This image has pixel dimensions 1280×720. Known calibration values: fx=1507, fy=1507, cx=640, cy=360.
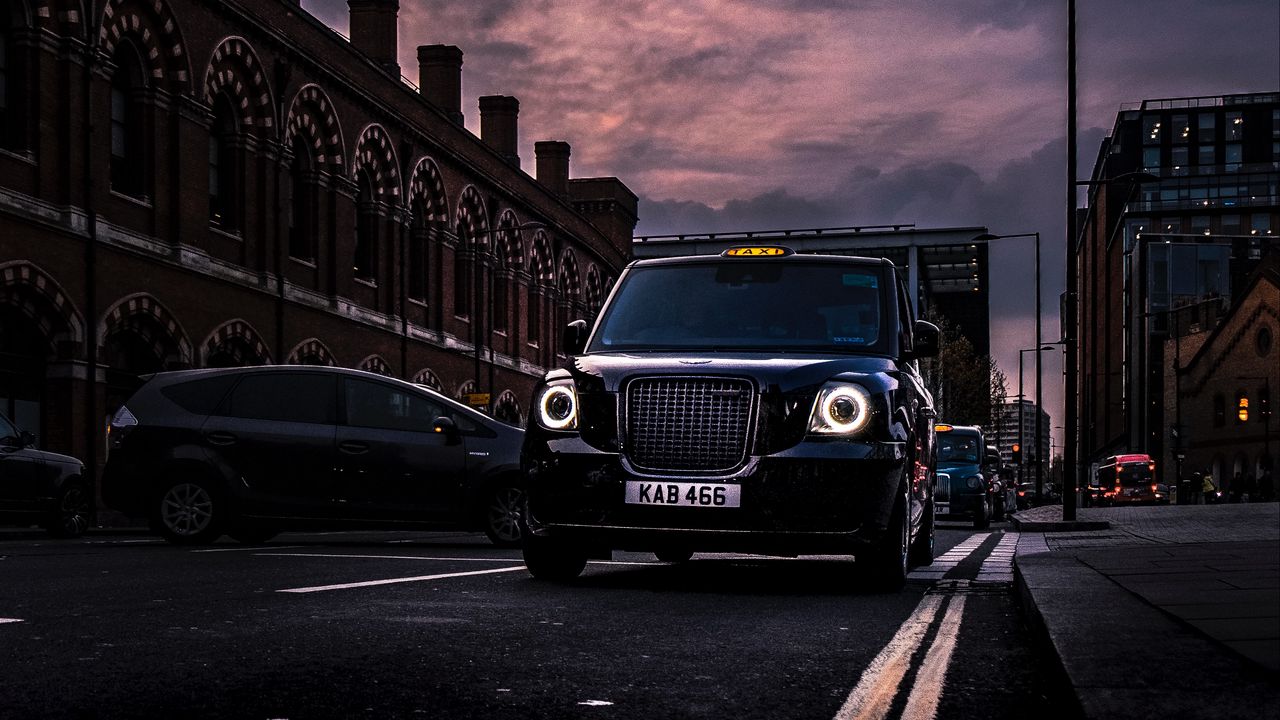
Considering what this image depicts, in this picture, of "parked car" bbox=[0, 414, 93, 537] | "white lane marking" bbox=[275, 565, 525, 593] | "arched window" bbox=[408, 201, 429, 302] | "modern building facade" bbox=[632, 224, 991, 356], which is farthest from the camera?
"modern building facade" bbox=[632, 224, 991, 356]

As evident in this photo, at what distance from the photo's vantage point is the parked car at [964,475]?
26.3m

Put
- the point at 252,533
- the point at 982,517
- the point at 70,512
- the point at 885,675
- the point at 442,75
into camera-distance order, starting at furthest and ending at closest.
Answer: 1. the point at 442,75
2. the point at 982,517
3. the point at 70,512
4. the point at 252,533
5. the point at 885,675

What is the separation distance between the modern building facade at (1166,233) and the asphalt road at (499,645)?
95.2 metres

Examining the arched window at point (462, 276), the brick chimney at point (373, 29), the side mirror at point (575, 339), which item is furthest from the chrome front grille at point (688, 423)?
the arched window at point (462, 276)

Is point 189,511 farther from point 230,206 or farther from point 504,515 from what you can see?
point 230,206

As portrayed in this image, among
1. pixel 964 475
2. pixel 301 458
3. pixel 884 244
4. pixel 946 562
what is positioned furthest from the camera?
pixel 884 244

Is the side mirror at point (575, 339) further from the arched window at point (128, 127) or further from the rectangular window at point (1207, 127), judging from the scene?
the rectangular window at point (1207, 127)

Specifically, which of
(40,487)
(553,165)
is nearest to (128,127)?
(40,487)

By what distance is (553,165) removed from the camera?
58.2 metres

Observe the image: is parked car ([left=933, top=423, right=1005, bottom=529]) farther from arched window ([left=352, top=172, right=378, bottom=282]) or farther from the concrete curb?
the concrete curb

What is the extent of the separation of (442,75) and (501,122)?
6583 mm

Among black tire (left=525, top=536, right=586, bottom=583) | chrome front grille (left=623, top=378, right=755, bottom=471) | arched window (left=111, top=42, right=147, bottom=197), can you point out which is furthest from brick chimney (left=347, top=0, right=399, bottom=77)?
chrome front grille (left=623, top=378, right=755, bottom=471)

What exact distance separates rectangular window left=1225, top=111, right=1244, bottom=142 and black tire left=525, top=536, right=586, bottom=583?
5204 inches

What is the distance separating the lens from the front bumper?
821cm
